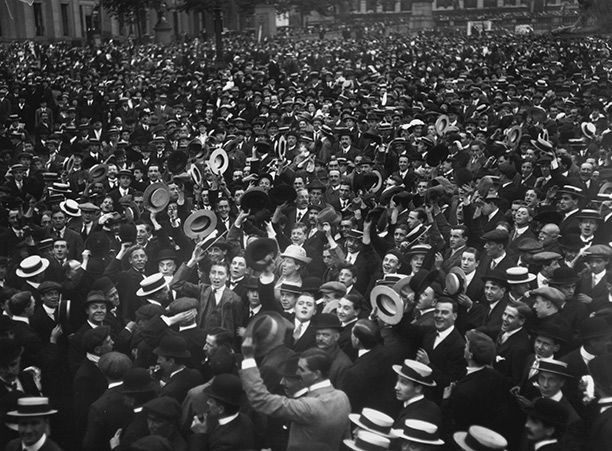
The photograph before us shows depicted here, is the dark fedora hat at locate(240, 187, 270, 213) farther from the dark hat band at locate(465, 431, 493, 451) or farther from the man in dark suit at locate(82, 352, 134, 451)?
the dark hat band at locate(465, 431, 493, 451)

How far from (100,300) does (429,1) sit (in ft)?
211

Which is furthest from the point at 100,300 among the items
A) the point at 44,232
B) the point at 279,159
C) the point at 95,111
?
the point at 95,111

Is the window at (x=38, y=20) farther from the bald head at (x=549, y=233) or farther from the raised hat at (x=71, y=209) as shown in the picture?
the bald head at (x=549, y=233)

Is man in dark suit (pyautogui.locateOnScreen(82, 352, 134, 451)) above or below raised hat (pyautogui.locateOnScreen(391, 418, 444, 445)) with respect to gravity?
below

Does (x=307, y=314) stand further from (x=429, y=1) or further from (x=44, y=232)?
(x=429, y=1)

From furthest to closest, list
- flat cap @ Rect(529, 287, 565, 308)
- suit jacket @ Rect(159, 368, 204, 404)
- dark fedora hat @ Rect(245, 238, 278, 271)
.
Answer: dark fedora hat @ Rect(245, 238, 278, 271) → flat cap @ Rect(529, 287, 565, 308) → suit jacket @ Rect(159, 368, 204, 404)

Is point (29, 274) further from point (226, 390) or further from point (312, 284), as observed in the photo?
point (226, 390)

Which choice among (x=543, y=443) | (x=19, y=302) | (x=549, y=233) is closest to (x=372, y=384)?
(x=543, y=443)

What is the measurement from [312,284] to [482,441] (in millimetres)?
3395

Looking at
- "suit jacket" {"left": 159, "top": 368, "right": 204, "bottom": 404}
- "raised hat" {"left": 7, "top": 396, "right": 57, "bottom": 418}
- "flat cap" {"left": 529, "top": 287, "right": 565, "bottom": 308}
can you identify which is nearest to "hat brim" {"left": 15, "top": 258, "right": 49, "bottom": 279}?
"suit jacket" {"left": 159, "top": 368, "right": 204, "bottom": 404}

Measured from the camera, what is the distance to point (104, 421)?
16.7 ft

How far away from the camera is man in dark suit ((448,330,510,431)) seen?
200 inches

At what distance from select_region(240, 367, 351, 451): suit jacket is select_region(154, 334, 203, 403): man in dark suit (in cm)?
76

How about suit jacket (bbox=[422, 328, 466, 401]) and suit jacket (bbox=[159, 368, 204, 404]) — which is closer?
suit jacket (bbox=[159, 368, 204, 404])
